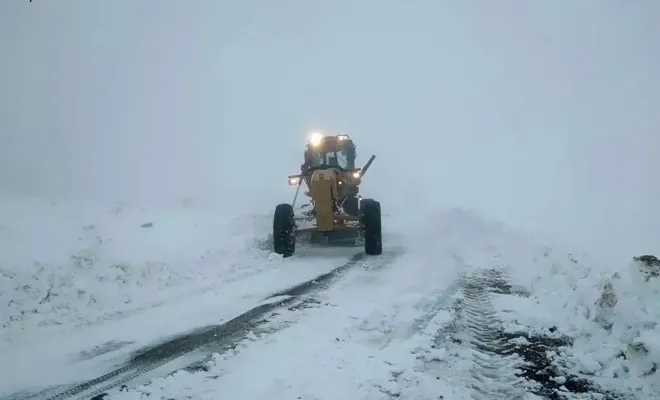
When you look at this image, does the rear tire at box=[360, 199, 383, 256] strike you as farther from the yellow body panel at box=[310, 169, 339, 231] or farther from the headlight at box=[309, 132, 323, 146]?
the headlight at box=[309, 132, 323, 146]

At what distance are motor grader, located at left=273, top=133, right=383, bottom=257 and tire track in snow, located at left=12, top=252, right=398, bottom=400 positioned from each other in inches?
132

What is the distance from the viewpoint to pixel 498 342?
3.89m

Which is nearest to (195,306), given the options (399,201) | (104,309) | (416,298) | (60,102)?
(104,309)

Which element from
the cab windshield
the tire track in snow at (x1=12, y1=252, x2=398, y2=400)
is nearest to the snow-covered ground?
the tire track in snow at (x1=12, y1=252, x2=398, y2=400)

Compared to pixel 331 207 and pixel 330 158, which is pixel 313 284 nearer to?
pixel 331 207

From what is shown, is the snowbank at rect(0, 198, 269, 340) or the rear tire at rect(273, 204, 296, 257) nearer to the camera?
the snowbank at rect(0, 198, 269, 340)

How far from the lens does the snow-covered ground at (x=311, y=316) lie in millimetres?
3096

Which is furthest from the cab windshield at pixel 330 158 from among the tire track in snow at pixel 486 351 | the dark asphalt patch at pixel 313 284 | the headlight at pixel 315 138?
the tire track in snow at pixel 486 351

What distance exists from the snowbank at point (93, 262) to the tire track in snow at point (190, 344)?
4.64 feet

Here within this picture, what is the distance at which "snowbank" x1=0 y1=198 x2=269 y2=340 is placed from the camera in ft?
16.5

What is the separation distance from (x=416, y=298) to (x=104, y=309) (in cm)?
368

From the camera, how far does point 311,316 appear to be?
4684 millimetres

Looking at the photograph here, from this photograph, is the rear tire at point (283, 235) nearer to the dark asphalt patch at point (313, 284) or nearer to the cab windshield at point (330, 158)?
the dark asphalt patch at point (313, 284)

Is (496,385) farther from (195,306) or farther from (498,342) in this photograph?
(195,306)
